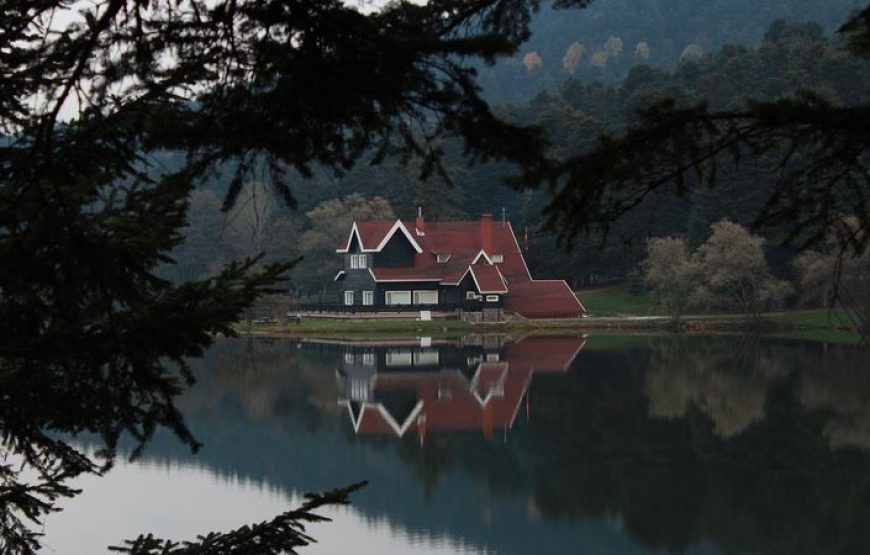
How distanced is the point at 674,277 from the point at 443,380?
17773 millimetres

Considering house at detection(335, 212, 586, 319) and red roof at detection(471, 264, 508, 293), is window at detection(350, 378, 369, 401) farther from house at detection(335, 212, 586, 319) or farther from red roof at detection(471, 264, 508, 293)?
house at detection(335, 212, 586, 319)

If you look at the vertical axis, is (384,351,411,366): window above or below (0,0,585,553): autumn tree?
below

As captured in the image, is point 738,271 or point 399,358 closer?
point 399,358

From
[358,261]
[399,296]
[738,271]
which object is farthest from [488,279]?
[738,271]

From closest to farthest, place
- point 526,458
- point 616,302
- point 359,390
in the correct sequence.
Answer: point 526,458, point 359,390, point 616,302

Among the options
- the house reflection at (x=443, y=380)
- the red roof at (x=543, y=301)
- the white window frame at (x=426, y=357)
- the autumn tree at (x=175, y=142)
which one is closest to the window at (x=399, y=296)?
the red roof at (x=543, y=301)

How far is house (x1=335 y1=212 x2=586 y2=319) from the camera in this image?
51031mm

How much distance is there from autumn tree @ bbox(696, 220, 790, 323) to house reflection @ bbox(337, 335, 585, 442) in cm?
608

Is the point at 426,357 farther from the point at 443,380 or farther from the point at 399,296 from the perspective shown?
the point at 399,296

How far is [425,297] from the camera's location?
5231cm

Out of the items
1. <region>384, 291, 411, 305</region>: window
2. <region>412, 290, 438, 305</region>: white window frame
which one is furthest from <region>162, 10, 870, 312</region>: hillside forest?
<region>412, 290, 438, 305</region>: white window frame

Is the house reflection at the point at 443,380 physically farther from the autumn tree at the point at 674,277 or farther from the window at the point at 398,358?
the autumn tree at the point at 674,277

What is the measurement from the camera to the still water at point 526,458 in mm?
17250

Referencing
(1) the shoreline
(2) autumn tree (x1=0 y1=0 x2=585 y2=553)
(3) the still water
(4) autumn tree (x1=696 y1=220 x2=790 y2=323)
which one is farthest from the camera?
(1) the shoreline
